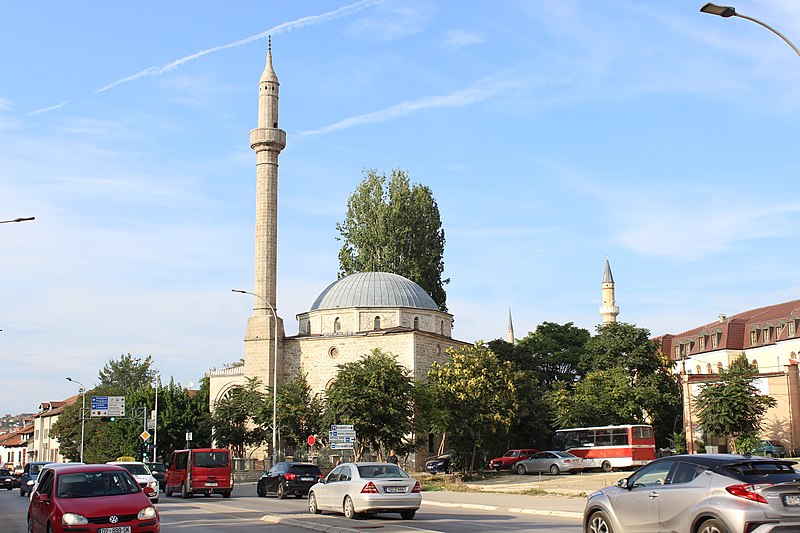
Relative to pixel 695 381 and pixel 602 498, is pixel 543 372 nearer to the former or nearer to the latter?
pixel 695 381

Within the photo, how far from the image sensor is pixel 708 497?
10.3 meters

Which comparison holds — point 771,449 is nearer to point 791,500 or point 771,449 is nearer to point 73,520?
point 791,500

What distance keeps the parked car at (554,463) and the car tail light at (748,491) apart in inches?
1443

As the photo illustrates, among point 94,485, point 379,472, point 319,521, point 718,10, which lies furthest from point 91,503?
point 718,10

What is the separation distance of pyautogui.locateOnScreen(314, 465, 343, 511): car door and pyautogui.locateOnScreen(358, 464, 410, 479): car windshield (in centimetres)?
100

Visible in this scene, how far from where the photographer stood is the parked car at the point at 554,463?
45.9 meters

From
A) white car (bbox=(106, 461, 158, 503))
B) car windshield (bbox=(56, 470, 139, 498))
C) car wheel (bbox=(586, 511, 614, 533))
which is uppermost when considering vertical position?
car windshield (bbox=(56, 470, 139, 498))

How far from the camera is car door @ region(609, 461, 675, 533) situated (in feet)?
36.6

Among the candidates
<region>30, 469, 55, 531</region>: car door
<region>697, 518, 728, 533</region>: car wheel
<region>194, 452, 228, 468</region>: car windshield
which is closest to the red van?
<region>194, 452, 228, 468</region>: car windshield

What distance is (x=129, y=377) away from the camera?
99.3 meters

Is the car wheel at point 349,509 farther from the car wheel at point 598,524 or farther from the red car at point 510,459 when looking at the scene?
the red car at point 510,459

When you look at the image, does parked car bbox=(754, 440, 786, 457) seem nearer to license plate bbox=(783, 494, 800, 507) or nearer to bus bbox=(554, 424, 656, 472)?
bus bbox=(554, 424, 656, 472)

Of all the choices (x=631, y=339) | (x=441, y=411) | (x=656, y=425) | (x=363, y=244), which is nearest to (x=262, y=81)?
(x=363, y=244)

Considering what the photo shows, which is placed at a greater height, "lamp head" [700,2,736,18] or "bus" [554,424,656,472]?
"lamp head" [700,2,736,18]
